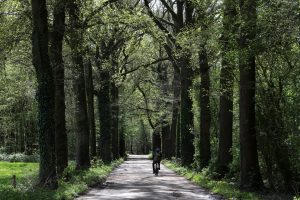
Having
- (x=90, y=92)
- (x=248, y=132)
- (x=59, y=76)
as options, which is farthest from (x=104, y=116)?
(x=248, y=132)

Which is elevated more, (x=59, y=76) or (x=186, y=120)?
(x=59, y=76)

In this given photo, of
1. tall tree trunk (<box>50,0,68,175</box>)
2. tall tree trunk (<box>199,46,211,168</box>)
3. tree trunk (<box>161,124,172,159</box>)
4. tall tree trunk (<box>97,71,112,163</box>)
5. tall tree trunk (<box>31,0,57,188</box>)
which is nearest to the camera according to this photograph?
tall tree trunk (<box>31,0,57,188</box>)

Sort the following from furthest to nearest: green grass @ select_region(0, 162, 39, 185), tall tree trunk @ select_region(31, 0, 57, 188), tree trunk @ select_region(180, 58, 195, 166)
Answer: tree trunk @ select_region(180, 58, 195, 166)
green grass @ select_region(0, 162, 39, 185)
tall tree trunk @ select_region(31, 0, 57, 188)

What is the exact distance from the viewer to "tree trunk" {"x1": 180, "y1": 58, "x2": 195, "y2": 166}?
1270 inches

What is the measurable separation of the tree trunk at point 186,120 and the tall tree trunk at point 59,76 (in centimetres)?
1181

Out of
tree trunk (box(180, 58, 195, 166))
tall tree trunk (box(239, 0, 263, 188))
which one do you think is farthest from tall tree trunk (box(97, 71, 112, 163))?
tall tree trunk (box(239, 0, 263, 188))

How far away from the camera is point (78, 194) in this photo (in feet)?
55.7

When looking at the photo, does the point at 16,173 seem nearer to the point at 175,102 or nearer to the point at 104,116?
the point at 104,116

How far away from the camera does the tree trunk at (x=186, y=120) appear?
32.2 meters

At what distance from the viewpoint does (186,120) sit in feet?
106

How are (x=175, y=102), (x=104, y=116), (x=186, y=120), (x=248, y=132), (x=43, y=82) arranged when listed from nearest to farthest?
1. (x=43, y=82)
2. (x=248, y=132)
3. (x=186, y=120)
4. (x=104, y=116)
5. (x=175, y=102)

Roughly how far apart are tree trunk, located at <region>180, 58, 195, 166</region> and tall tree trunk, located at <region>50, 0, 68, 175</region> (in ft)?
38.7

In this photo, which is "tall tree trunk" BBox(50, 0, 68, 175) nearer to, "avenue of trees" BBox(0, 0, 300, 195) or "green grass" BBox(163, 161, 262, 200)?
"avenue of trees" BBox(0, 0, 300, 195)

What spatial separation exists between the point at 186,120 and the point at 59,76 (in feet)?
43.3
